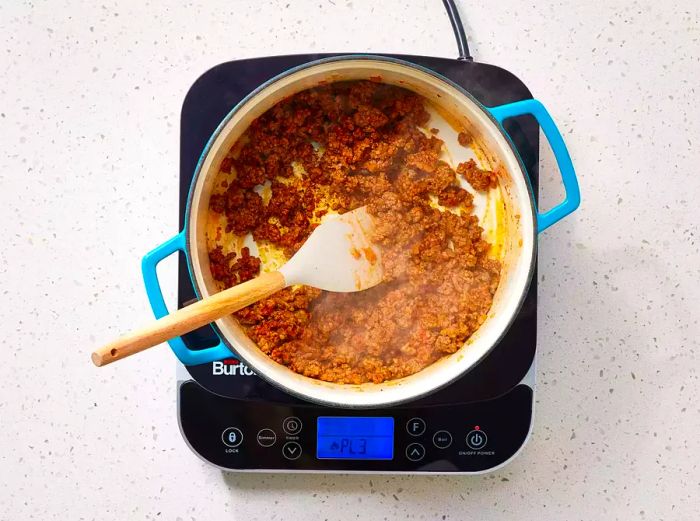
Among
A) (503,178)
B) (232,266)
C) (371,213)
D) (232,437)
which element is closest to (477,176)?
(503,178)

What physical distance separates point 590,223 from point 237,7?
0.55 meters

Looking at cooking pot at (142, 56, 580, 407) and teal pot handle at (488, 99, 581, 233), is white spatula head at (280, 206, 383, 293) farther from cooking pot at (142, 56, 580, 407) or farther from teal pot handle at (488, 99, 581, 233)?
teal pot handle at (488, 99, 581, 233)

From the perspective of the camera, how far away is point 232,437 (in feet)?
2.96

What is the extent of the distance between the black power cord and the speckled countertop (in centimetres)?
3

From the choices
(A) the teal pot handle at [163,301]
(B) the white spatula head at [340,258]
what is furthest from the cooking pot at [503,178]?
(B) the white spatula head at [340,258]

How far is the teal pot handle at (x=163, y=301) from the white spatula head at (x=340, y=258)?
12 centimetres

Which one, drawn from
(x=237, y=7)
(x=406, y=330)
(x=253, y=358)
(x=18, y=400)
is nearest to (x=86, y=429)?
(x=18, y=400)

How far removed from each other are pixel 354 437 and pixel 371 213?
0.93 feet

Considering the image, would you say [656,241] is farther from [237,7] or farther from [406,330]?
[237,7]

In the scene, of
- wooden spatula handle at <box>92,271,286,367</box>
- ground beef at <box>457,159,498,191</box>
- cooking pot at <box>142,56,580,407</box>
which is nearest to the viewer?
wooden spatula handle at <box>92,271,286,367</box>

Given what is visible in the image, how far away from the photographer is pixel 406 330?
888 mm

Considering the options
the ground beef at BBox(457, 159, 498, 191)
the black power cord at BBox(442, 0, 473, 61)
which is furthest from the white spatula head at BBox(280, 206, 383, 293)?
the black power cord at BBox(442, 0, 473, 61)

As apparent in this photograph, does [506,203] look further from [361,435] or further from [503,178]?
[361,435]

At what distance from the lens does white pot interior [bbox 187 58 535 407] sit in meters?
0.79
